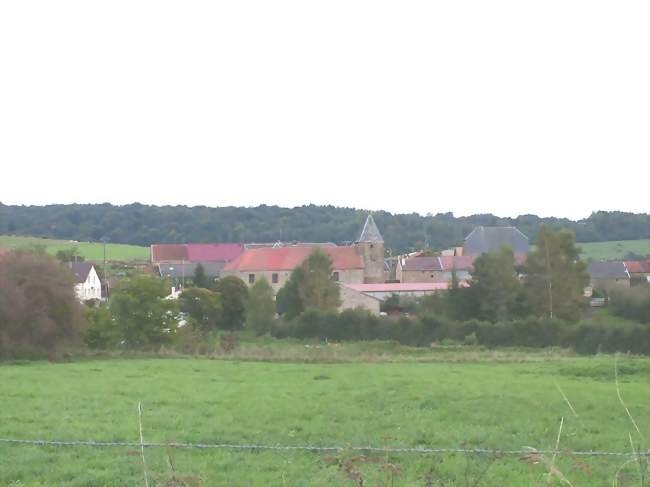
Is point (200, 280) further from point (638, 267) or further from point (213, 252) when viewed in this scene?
point (638, 267)

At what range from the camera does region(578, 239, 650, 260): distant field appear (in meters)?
111

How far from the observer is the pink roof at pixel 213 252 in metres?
110

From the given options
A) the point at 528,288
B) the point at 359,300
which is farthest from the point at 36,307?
the point at 359,300

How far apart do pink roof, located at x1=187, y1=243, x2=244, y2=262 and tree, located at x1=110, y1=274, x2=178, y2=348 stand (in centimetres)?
7213

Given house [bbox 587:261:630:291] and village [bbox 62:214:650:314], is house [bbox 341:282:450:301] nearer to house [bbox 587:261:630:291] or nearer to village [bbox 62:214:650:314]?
village [bbox 62:214:650:314]

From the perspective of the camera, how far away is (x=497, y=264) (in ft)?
156

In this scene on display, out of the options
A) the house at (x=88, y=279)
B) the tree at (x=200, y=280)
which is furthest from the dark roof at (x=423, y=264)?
the house at (x=88, y=279)

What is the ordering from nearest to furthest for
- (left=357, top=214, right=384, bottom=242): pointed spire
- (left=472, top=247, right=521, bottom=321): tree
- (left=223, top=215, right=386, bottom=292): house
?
(left=472, top=247, right=521, bottom=321): tree
(left=223, top=215, right=386, bottom=292): house
(left=357, top=214, right=384, bottom=242): pointed spire

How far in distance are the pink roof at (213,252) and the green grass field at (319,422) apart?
→ 87352 mm

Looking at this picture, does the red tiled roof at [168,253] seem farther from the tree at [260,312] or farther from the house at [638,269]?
the house at [638,269]

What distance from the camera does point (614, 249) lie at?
115 metres

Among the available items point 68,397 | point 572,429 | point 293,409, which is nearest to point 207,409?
point 293,409

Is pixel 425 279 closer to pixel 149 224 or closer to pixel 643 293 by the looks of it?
pixel 643 293

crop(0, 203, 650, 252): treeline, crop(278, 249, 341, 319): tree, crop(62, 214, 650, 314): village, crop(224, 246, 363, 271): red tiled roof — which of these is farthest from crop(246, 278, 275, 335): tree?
crop(0, 203, 650, 252): treeline
